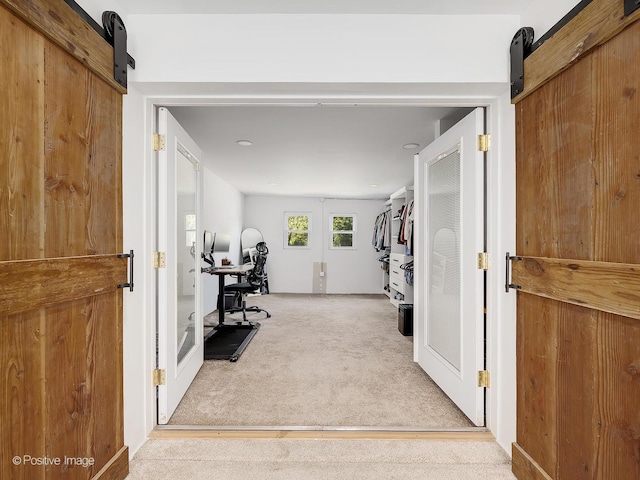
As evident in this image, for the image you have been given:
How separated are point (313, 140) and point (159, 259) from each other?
2.04 m

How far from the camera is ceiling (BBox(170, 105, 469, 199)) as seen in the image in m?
2.57

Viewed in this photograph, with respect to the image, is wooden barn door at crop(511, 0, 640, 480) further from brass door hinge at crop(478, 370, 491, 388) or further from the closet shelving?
the closet shelving

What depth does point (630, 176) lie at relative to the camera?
1030 millimetres

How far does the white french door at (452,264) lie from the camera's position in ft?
6.07

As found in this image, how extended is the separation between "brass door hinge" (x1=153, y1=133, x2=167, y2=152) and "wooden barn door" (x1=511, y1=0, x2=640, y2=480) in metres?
1.91

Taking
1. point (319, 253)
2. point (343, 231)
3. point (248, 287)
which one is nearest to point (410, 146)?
point (248, 287)

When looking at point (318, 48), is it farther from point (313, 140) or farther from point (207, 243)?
point (207, 243)

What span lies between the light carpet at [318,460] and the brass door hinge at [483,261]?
0.95 meters

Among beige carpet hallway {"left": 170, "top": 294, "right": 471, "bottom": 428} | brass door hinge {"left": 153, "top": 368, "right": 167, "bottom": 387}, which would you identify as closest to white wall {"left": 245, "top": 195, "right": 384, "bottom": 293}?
beige carpet hallway {"left": 170, "top": 294, "right": 471, "bottom": 428}

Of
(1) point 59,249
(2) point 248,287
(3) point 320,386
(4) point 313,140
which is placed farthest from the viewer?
(2) point 248,287

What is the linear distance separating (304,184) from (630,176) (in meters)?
4.88

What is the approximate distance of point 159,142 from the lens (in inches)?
72.1

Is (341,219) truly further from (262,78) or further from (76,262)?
(76,262)

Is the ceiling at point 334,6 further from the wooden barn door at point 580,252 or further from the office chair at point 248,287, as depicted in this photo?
the office chair at point 248,287
